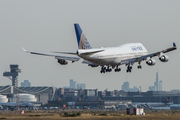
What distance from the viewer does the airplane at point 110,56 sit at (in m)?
73.9

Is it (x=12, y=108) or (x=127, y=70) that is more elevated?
(x=127, y=70)

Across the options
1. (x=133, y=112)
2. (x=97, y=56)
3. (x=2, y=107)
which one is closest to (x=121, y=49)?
(x=97, y=56)

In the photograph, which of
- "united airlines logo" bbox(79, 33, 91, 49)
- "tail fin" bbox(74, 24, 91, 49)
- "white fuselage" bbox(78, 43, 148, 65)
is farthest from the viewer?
"tail fin" bbox(74, 24, 91, 49)

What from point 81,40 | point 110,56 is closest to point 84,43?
point 81,40

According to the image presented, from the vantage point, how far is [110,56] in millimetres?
77875

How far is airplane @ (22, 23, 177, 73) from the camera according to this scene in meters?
73.9

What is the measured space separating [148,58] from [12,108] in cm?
9454

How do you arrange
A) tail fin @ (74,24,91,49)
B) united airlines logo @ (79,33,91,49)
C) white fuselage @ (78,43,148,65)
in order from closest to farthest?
white fuselage @ (78,43,148,65) → united airlines logo @ (79,33,91,49) → tail fin @ (74,24,91,49)

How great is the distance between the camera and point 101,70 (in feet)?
268

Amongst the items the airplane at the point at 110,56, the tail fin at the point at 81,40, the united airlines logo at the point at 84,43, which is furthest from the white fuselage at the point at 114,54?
the tail fin at the point at 81,40

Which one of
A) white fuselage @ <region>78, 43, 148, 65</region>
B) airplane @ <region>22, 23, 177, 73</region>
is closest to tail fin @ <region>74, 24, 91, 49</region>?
airplane @ <region>22, 23, 177, 73</region>

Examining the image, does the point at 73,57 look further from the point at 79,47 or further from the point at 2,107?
the point at 2,107

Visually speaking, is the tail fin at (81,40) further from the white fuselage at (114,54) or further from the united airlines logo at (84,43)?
the white fuselage at (114,54)

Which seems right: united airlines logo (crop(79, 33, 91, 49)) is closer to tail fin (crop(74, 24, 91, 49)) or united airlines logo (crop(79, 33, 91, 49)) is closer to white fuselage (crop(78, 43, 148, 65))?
tail fin (crop(74, 24, 91, 49))
